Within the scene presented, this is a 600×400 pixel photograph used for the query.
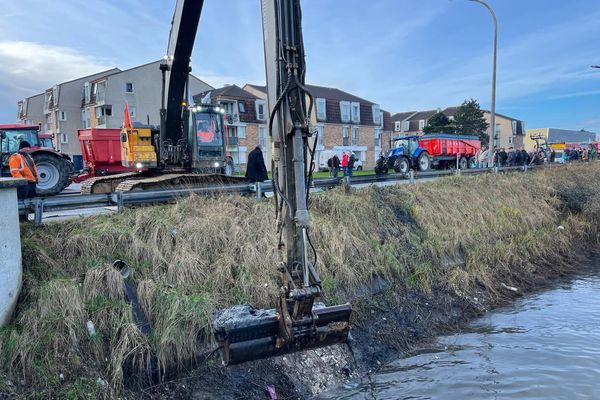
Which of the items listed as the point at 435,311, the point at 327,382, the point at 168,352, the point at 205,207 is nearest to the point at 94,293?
the point at 168,352

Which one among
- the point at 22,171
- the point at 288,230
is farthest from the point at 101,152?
the point at 288,230

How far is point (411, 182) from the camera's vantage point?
40.4 feet

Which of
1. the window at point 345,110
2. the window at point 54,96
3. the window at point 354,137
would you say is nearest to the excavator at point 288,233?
the window at point 345,110

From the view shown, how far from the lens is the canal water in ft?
18.2

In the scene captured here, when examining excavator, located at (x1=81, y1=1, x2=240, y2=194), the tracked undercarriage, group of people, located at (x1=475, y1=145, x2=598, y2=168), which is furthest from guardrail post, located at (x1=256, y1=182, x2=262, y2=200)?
group of people, located at (x1=475, y1=145, x2=598, y2=168)

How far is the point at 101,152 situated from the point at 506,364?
16081 millimetres

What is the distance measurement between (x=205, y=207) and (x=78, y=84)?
50548 millimetres

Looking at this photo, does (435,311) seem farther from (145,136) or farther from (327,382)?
(145,136)

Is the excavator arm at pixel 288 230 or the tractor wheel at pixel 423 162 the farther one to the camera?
the tractor wheel at pixel 423 162

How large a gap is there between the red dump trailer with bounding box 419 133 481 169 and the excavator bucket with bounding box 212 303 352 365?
24.4 metres

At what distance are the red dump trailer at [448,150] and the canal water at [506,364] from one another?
780 inches

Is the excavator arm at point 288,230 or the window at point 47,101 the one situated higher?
the window at point 47,101

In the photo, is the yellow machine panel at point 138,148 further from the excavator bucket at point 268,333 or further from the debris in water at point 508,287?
the debris in water at point 508,287

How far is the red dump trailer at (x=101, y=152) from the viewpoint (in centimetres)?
1723
